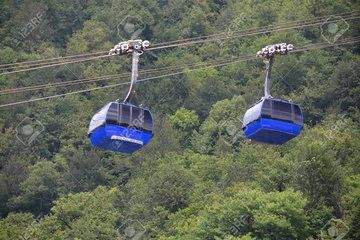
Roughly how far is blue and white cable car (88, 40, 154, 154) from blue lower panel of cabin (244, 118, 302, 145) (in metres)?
3.10

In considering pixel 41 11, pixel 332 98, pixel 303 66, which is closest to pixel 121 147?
pixel 332 98

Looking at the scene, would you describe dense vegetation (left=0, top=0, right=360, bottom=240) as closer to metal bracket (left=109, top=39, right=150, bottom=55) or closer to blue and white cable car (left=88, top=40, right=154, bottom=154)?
blue and white cable car (left=88, top=40, right=154, bottom=154)

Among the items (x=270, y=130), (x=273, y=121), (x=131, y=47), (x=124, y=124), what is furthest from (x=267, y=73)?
(x=124, y=124)

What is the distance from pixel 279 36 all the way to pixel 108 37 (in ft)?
46.5

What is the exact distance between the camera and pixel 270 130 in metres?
33.0

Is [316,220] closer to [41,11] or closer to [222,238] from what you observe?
[222,238]

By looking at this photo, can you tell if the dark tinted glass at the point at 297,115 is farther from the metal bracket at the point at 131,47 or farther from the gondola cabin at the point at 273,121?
the metal bracket at the point at 131,47

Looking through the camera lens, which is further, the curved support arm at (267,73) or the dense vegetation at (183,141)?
the dense vegetation at (183,141)

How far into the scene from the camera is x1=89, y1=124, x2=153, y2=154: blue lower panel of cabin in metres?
32.3

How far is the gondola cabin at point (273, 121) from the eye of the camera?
32906mm

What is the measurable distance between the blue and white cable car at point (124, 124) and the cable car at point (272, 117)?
3.15 metres

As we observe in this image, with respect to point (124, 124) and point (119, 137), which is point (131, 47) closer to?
point (124, 124)

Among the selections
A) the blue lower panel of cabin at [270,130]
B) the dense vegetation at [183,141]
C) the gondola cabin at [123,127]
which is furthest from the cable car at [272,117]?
the dense vegetation at [183,141]

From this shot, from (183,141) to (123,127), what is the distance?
43.5m
